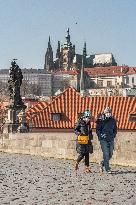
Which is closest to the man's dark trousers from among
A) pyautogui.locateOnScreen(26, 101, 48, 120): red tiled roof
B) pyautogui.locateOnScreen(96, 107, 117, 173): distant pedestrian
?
pyautogui.locateOnScreen(96, 107, 117, 173): distant pedestrian

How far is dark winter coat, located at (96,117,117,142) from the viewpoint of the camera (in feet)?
30.5

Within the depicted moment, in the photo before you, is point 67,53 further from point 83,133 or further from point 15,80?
point 83,133

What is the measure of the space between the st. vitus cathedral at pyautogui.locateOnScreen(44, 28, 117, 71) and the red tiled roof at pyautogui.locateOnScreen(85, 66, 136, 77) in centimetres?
1005

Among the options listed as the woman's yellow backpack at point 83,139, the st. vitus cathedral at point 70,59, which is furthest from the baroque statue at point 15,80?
the st. vitus cathedral at point 70,59

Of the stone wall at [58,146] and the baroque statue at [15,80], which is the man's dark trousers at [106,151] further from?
the baroque statue at [15,80]

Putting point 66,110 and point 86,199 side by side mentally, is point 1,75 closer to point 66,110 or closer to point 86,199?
point 66,110

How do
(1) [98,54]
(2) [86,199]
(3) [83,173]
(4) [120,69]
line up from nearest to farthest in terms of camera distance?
(2) [86,199], (3) [83,173], (4) [120,69], (1) [98,54]

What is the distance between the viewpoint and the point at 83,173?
9.27 meters

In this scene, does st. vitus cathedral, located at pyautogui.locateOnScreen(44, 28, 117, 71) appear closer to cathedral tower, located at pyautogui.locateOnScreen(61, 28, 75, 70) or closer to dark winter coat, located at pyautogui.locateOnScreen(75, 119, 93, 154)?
cathedral tower, located at pyautogui.locateOnScreen(61, 28, 75, 70)

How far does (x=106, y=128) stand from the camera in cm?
931

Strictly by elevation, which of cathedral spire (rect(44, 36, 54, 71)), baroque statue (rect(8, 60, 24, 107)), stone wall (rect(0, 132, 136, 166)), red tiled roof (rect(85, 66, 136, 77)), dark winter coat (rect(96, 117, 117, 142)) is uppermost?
cathedral spire (rect(44, 36, 54, 71))

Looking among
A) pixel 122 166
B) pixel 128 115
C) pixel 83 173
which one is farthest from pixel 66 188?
pixel 128 115

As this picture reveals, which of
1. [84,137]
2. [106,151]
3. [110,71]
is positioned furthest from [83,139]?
[110,71]

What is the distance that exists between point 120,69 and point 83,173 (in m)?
163
